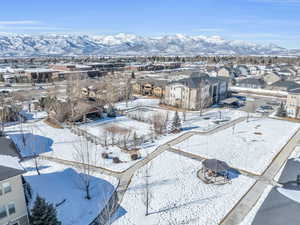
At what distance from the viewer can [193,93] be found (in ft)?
150

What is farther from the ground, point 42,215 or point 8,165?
point 8,165

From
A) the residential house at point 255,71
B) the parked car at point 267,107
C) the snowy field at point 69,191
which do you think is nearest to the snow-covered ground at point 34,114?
the snowy field at point 69,191

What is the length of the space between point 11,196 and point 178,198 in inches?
471

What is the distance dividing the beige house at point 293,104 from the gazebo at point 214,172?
2820 cm

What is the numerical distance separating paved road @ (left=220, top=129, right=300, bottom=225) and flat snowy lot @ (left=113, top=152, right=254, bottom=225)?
39 centimetres

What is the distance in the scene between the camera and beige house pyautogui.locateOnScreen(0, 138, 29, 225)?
1281 centimetres

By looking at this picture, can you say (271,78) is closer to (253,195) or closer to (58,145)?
(253,195)

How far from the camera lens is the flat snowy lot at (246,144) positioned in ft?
79.0

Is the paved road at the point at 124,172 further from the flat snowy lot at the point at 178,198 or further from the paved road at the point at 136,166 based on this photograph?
the flat snowy lot at the point at 178,198

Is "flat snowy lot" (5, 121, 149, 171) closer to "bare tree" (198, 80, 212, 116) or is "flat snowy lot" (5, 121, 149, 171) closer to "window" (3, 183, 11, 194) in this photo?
"window" (3, 183, 11, 194)

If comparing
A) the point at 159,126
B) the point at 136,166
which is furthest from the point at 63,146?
the point at 159,126

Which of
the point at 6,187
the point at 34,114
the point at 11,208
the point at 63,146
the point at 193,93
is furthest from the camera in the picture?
the point at 193,93

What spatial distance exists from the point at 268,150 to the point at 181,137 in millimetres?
11148

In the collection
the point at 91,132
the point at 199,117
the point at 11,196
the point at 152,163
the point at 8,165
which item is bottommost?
the point at 152,163
